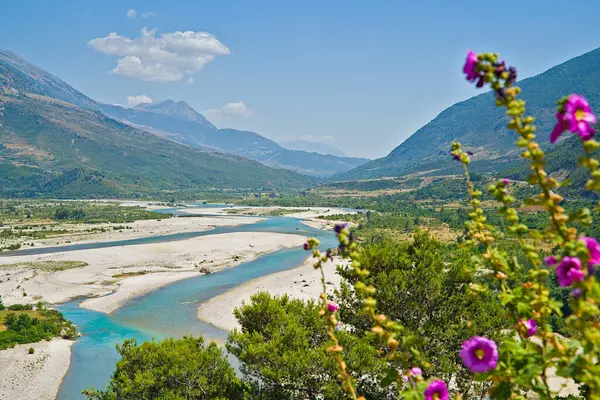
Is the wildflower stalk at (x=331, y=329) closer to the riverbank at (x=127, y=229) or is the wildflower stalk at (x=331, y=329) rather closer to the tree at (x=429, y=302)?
the tree at (x=429, y=302)

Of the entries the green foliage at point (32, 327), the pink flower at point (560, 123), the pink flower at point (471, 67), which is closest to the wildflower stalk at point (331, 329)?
the pink flower at point (471, 67)

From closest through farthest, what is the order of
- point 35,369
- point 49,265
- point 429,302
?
point 429,302 → point 35,369 → point 49,265

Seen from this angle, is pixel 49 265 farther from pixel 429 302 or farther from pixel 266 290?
pixel 429 302

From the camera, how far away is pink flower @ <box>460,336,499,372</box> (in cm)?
339

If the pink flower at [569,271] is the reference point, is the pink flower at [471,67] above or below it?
above

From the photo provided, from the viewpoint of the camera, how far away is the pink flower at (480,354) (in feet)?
11.1

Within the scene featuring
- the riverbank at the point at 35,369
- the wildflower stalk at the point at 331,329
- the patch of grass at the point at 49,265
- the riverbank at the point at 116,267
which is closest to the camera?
the wildflower stalk at the point at 331,329

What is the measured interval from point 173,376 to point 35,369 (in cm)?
2071

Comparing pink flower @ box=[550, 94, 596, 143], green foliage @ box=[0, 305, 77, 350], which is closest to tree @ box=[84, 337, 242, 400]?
pink flower @ box=[550, 94, 596, 143]

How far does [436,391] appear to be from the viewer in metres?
3.61

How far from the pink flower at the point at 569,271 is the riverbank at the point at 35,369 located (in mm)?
31048

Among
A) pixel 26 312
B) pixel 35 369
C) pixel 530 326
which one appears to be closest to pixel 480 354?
pixel 530 326

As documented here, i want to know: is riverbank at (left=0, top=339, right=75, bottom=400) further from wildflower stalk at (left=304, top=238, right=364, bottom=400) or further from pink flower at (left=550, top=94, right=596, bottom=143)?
pink flower at (left=550, top=94, right=596, bottom=143)

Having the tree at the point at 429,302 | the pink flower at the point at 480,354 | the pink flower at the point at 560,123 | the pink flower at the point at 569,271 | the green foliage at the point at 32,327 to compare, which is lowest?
the green foliage at the point at 32,327
